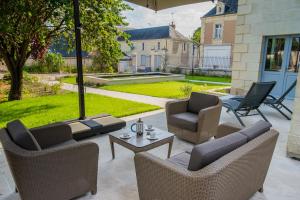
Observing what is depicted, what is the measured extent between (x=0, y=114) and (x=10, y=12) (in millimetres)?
2486

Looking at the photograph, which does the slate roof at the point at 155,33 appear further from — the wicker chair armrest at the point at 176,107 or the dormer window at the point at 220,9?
the wicker chair armrest at the point at 176,107

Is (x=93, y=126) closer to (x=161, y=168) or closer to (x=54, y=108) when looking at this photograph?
(x=161, y=168)

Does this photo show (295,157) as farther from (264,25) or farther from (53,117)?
(264,25)

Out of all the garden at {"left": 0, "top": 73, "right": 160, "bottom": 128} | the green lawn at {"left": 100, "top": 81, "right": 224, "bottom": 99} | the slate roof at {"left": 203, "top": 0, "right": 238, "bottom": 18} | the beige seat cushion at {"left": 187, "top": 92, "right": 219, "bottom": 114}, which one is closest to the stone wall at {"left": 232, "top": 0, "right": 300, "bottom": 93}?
the green lawn at {"left": 100, "top": 81, "right": 224, "bottom": 99}

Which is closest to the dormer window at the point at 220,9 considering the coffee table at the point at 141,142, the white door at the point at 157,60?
the white door at the point at 157,60

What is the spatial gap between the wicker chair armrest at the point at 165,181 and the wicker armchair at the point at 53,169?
0.58 meters

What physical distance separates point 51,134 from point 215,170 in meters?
2.14

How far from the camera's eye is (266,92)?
16.5ft

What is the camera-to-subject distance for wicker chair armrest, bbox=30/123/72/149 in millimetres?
2725

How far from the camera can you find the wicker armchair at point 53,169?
189 centimetres

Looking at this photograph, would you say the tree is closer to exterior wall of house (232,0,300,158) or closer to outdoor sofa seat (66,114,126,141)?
outdoor sofa seat (66,114,126,141)

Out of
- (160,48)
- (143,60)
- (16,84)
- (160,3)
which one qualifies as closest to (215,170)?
(160,3)

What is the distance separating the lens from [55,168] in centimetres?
205

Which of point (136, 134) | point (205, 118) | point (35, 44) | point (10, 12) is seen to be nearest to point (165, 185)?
point (136, 134)
